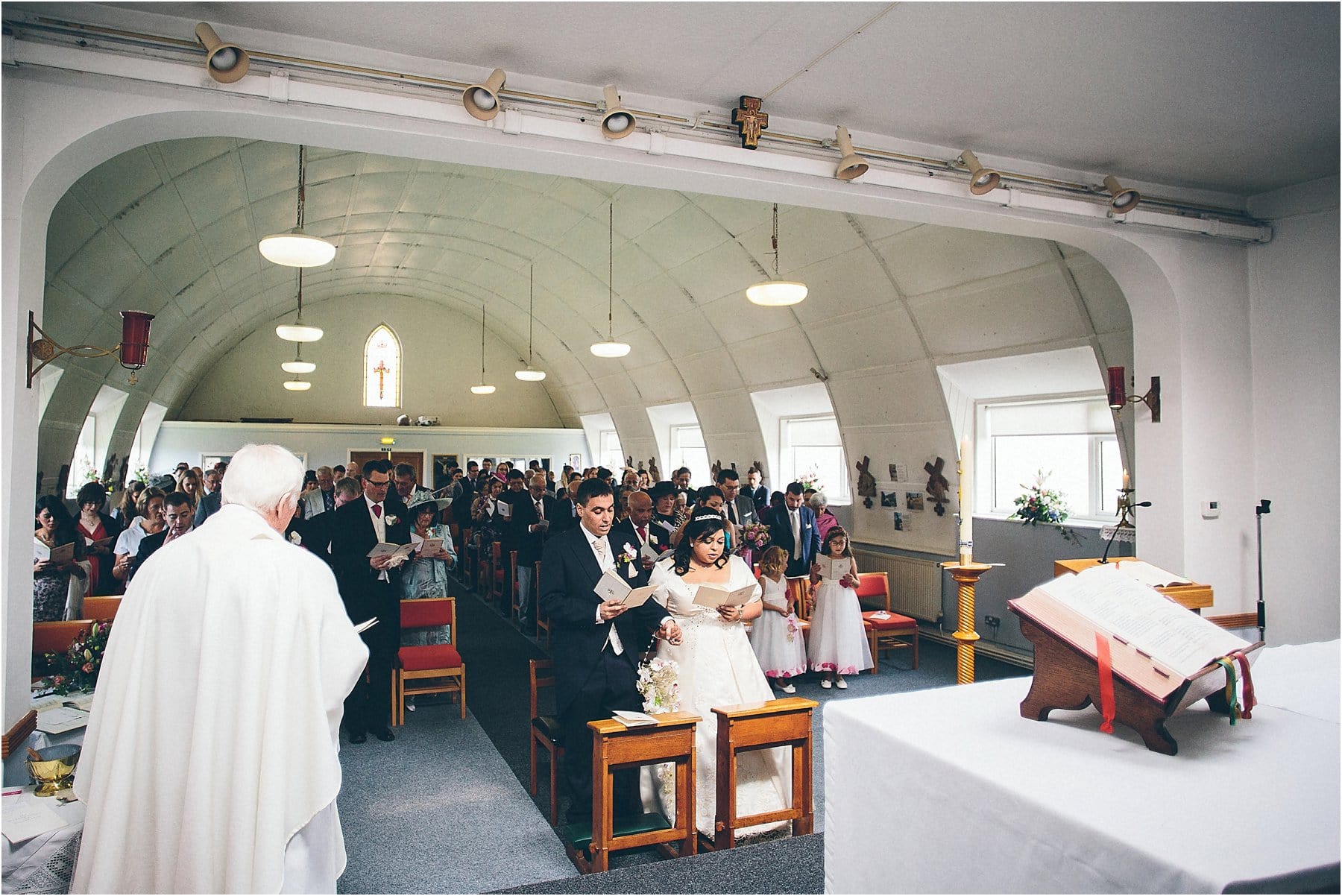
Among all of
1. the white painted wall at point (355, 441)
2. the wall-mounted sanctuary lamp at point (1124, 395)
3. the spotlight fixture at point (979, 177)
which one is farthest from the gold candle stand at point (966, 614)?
the white painted wall at point (355, 441)

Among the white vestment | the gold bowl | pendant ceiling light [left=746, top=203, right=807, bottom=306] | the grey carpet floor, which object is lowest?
the grey carpet floor

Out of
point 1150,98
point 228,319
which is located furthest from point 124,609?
point 228,319

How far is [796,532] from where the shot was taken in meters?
9.77

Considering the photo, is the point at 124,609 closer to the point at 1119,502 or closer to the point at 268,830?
the point at 268,830

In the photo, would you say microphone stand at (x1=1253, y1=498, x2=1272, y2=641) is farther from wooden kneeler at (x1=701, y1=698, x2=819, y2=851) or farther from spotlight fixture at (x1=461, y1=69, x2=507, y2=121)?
spotlight fixture at (x1=461, y1=69, x2=507, y2=121)

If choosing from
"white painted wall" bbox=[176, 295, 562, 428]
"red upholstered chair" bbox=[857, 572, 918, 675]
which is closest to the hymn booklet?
"red upholstered chair" bbox=[857, 572, 918, 675]

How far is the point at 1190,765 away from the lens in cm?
150

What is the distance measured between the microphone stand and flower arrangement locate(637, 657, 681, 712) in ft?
15.6

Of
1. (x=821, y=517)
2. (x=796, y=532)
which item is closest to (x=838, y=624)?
(x=796, y=532)

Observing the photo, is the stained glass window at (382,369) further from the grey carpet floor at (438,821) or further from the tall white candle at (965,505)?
the tall white candle at (965,505)

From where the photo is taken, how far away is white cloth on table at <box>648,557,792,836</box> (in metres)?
4.59

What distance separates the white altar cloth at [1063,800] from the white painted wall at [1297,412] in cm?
581

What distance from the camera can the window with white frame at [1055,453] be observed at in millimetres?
8938

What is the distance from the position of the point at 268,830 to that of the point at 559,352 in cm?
1774
